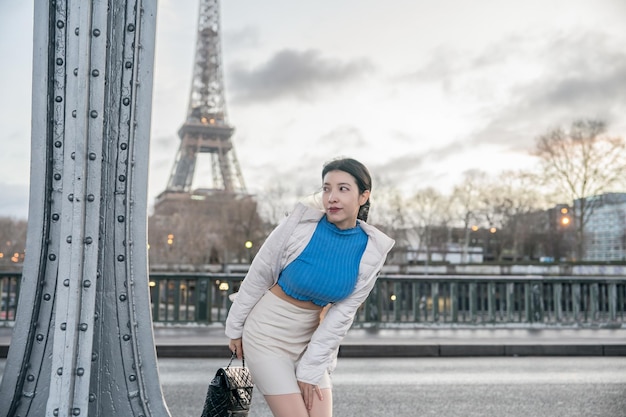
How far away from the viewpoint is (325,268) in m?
2.88

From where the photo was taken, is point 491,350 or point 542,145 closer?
point 491,350

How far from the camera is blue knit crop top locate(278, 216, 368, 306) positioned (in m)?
2.85

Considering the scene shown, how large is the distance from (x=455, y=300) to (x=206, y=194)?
5613cm

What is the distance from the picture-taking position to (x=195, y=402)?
6230 mm

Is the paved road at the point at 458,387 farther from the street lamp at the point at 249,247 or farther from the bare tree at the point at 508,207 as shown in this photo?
the bare tree at the point at 508,207

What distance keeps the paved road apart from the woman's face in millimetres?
3163

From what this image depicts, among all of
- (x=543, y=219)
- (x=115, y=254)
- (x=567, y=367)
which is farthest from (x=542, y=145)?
(x=115, y=254)

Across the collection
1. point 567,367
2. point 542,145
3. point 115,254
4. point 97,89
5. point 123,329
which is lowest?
point 567,367

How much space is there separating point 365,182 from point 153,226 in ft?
196

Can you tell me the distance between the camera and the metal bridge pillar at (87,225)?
246 centimetres

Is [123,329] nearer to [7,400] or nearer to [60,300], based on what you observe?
[60,300]

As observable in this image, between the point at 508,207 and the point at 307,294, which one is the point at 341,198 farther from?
the point at 508,207

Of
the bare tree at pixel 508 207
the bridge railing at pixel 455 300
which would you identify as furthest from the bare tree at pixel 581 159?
the bridge railing at pixel 455 300

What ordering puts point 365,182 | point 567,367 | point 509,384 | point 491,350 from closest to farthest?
point 365,182 < point 509,384 < point 567,367 < point 491,350
